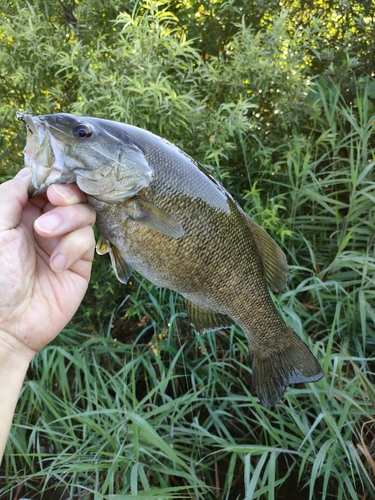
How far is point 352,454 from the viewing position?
5.85 ft

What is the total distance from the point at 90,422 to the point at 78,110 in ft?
5.53

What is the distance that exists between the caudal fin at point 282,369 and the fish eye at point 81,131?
39.6 inches

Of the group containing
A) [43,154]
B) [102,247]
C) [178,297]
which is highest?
[43,154]

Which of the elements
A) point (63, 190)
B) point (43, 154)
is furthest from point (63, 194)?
point (43, 154)

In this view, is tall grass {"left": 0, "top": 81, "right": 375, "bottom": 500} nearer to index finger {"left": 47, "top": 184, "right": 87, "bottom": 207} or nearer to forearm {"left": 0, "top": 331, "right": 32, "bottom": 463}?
forearm {"left": 0, "top": 331, "right": 32, "bottom": 463}

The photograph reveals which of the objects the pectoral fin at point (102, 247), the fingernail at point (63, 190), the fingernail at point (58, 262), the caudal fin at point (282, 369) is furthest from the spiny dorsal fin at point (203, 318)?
the fingernail at point (63, 190)

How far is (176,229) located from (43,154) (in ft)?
1.44

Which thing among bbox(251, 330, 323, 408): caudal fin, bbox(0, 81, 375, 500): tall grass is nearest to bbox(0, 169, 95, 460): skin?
bbox(0, 81, 375, 500): tall grass

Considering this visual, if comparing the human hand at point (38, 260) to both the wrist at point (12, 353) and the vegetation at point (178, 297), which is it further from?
the vegetation at point (178, 297)

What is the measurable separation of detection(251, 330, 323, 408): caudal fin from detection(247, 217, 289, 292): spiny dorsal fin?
22 centimetres

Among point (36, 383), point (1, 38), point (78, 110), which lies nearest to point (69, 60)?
point (78, 110)

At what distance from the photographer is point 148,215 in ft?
4.19

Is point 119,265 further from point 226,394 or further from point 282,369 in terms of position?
point 226,394

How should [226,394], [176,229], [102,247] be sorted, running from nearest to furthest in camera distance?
[176,229] < [102,247] < [226,394]
